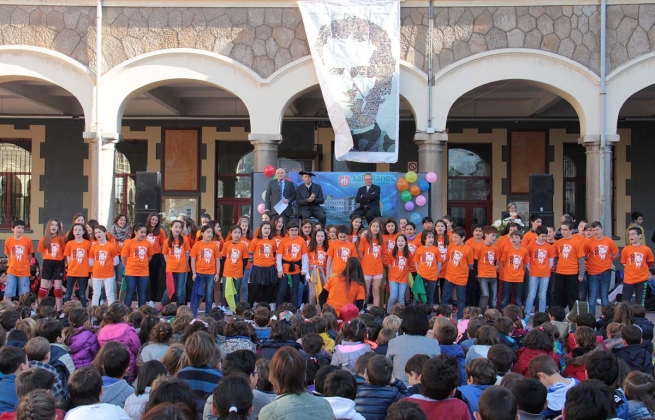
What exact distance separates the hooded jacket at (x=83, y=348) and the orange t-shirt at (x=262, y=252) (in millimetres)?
4967

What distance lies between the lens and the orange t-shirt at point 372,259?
10.9 m

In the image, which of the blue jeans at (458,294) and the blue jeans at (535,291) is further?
the blue jeans at (535,291)

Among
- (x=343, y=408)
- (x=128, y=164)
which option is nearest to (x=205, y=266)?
(x=343, y=408)

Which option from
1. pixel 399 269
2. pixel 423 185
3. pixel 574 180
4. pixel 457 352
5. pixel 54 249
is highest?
pixel 574 180

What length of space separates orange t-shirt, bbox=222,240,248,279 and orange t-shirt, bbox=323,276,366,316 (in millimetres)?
1605

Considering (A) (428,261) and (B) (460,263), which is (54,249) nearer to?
(A) (428,261)

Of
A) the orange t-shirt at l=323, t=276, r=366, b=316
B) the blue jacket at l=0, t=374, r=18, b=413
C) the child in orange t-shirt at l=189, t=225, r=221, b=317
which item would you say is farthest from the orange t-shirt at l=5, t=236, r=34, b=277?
the blue jacket at l=0, t=374, r=18, b=413

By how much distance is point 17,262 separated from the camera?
36.4 feet

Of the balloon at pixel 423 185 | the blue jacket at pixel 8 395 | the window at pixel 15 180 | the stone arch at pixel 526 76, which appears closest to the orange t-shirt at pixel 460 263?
the balloon at pixel 423 185

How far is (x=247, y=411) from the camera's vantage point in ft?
12.2

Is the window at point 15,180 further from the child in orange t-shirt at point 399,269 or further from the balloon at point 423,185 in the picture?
the child in orange t-shirt at point 399,269

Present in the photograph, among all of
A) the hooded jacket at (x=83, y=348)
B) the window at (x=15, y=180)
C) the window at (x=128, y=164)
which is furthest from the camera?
the window at (x=128, y=164)

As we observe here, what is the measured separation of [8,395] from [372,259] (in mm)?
7106

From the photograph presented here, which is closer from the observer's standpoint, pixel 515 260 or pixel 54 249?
pixel 515 260
